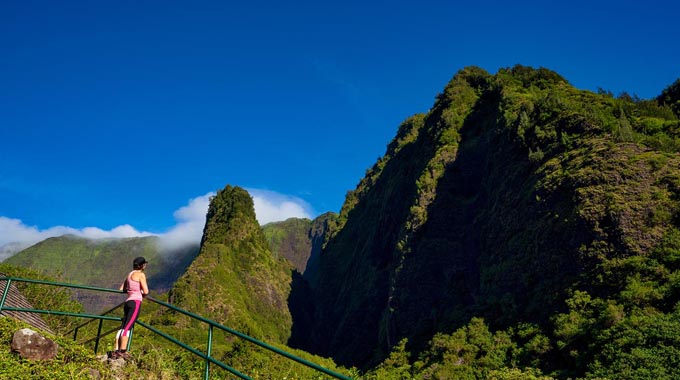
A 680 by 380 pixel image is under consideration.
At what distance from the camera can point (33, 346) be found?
A: 20.6 feet

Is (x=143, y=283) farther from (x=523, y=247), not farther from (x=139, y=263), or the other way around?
(x=523, y=247)

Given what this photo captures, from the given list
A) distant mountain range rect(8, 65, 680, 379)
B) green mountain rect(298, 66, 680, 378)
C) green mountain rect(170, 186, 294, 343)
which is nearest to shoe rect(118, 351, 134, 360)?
green mountain rect(298, 66, 680, 378)

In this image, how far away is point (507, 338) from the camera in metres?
35.2

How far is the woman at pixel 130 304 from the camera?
6992 mm

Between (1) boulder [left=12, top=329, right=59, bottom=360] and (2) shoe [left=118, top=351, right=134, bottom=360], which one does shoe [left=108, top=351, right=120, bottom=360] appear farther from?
(1) boulder [left=12, top=329, right=59, bottom=360]

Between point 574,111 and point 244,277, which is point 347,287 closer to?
point 244,277

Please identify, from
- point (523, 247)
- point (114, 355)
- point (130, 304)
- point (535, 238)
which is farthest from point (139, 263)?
point (523, 247)

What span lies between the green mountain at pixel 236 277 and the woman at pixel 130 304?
239 feet

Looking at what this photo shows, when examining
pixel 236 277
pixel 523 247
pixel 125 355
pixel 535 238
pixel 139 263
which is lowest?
pixel 125 355

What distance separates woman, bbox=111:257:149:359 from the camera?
6.99 meters

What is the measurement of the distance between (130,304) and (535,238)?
128 ft

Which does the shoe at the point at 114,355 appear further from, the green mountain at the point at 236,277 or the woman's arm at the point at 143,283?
the green mountain at the point at 236,277

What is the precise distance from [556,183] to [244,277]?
267 feet

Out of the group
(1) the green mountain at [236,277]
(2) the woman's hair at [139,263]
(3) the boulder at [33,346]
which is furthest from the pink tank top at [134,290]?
(1) the green mountain at [236,277]
